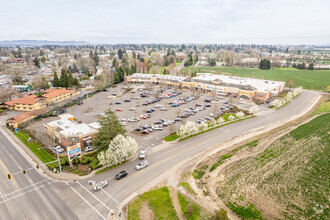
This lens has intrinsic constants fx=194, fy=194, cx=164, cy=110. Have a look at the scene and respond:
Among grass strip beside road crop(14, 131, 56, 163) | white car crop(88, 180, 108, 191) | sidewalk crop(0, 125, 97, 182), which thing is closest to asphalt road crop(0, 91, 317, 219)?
white car crop(88, 180, 108, 191)

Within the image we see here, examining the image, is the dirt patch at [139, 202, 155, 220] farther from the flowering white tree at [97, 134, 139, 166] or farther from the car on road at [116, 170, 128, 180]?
the flowering white tree at [97, 134, 139, 166]

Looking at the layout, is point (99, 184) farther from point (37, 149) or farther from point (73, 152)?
point (37, 149)

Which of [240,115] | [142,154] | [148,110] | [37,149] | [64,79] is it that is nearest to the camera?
[142,154]

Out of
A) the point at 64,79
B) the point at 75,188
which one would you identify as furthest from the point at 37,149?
the point at 64,79

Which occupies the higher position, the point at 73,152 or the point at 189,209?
the point at 73,152

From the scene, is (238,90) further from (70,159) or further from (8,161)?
(8,161)

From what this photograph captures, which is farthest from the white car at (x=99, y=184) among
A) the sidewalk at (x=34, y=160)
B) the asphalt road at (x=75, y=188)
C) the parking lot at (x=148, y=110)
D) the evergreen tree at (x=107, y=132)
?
the parking lot at (x=148, y=110)
